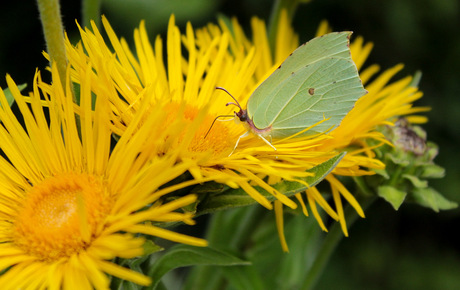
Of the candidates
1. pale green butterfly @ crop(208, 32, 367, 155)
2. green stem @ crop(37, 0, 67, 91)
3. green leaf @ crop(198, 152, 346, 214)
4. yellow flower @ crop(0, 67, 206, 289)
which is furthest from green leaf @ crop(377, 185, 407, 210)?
green stem @ crop(37, 0, 67, 91)

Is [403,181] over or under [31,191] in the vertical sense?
under

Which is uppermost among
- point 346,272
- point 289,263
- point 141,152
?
point 141,152

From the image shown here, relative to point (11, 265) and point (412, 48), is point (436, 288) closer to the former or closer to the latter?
point (412, 48)

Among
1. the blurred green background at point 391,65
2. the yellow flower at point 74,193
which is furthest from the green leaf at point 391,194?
the blurred green background at point 391,65

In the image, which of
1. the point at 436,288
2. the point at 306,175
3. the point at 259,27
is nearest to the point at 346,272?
the point at 436,288

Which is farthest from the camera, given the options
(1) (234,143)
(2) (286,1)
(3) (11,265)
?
(2) (286,1)

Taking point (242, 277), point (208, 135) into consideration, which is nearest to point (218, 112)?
point (208, 135)

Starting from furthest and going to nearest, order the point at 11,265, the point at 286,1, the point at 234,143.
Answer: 1. the point at 286,1
2. the point at 234,143
3. the point at 11,265

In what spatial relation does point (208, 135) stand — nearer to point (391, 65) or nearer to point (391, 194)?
point (391, 194)
